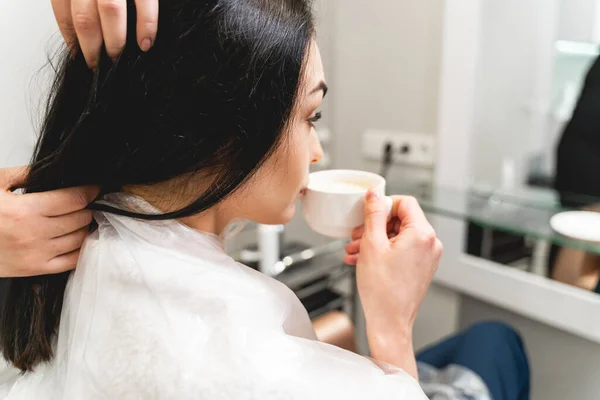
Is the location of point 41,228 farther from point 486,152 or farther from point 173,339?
point 486,152

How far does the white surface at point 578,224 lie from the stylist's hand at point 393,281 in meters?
0.45

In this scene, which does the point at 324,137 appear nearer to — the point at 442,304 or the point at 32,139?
the point at 442,304

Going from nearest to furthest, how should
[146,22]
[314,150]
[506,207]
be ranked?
1. [146,22]
2. [314,150]
3. [506,207]

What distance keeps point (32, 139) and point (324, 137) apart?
2.96 ft

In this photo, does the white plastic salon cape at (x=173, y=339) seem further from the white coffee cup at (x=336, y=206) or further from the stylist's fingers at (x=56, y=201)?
the white coffee cup at (x=336, y=206)

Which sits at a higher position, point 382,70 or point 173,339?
point 382,70

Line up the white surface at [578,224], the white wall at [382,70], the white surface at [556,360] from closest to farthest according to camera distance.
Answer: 1. the white surface at [578,224]
2. the white surface at [556,360]
3. the white wall at [382,70]

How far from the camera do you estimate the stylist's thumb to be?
751mm

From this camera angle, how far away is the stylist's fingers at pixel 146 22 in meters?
0.54

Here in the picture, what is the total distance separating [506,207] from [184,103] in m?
0.97

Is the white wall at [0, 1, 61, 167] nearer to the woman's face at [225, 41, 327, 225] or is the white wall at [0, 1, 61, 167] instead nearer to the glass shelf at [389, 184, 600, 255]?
the woman's face at [225, 41, 327, 225]

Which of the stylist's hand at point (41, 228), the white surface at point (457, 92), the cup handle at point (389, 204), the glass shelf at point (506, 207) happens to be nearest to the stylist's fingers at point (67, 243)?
the stylist's hand at point (41, 228)

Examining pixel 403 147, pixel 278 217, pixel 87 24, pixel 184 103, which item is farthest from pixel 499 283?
pixel 87 24

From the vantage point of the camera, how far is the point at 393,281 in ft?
2.37
